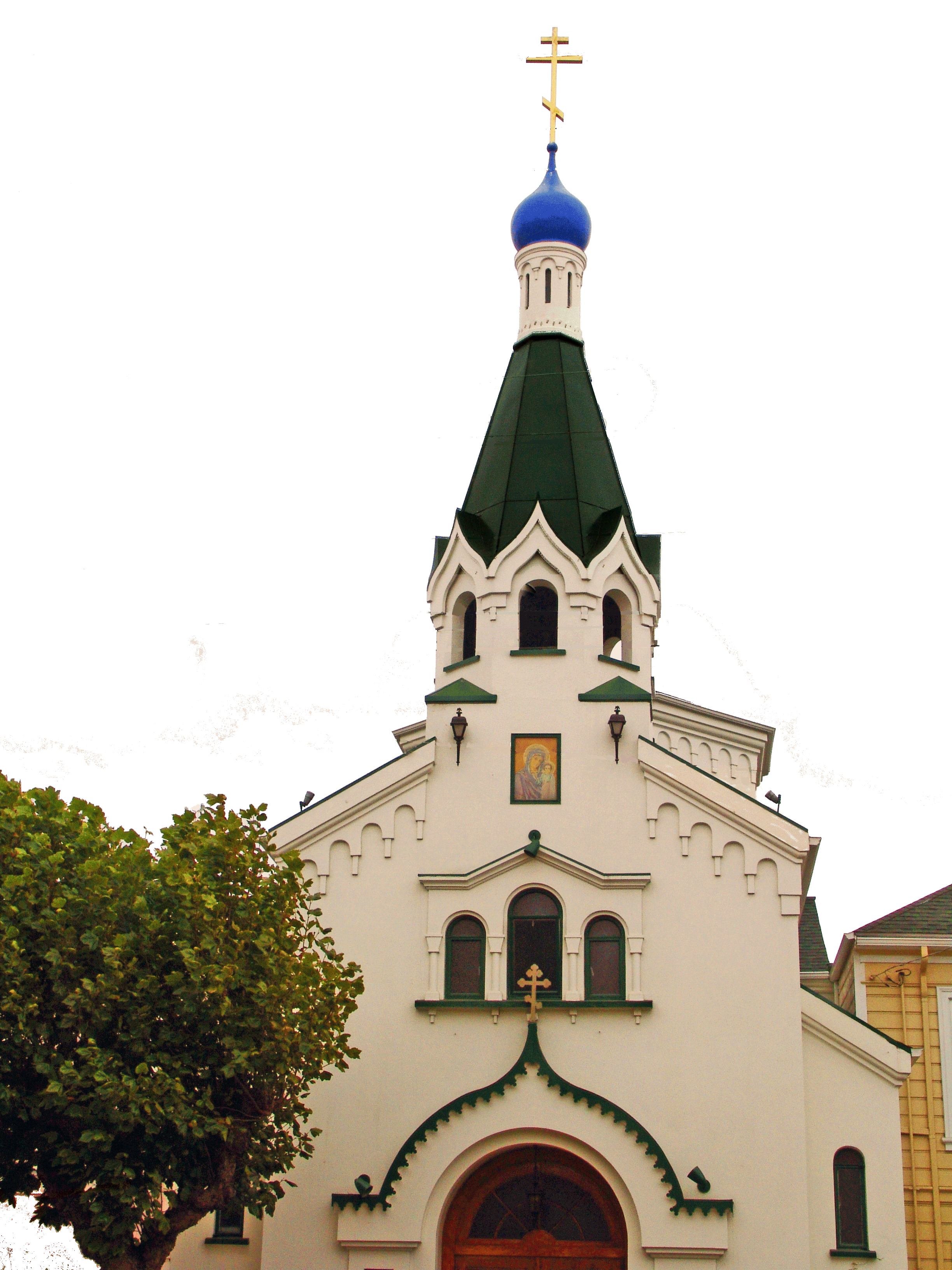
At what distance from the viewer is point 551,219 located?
120 feet

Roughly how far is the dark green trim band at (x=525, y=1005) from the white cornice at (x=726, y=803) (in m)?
3.87

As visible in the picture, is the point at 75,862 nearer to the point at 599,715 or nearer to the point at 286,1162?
the point at 286,1162

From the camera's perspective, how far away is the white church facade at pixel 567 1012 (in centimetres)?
2712

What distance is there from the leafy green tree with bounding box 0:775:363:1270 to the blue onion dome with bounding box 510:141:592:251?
18330 millimetres

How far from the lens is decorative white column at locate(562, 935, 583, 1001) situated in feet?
93.2

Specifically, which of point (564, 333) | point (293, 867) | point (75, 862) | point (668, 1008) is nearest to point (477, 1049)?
point (668, 1008)

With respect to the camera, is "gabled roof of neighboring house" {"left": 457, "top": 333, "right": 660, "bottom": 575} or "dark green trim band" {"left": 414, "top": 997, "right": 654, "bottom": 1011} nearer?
"dark green trim band" {"left": 414, "top": 997, "right": 654, "bottom": 1011}

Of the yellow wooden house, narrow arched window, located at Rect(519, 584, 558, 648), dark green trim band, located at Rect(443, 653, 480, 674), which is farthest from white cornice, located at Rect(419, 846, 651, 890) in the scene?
the yellow wooden house

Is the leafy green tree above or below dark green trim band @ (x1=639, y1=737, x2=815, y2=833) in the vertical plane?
below

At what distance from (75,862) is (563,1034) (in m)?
10.1

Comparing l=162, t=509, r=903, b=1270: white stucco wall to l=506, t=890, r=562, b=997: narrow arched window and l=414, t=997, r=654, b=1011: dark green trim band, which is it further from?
l=506, t=890, r=562, b=997: narrow arched window

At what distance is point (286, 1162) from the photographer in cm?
2512

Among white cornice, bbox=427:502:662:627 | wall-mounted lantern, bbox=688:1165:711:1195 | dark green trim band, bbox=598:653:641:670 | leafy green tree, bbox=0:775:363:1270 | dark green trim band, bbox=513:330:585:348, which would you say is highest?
dark green trim band, bbox=513:330:585:348

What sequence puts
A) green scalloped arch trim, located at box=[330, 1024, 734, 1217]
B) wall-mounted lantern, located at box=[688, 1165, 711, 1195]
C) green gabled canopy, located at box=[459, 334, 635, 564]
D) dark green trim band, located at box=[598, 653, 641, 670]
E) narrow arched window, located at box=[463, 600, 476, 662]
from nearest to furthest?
wall-mounted lantern, located at box=[688, 1165, 711, 1195], green scalloped arch trim, located at box=[330, 1024, 734, 1217], dark green trim band, located at box=[598, 653, 641, 670], green gabled canopy, located at box=[459, 334, 635, 564], narrow arched window, located at box=[463, 600, 476, 662]
